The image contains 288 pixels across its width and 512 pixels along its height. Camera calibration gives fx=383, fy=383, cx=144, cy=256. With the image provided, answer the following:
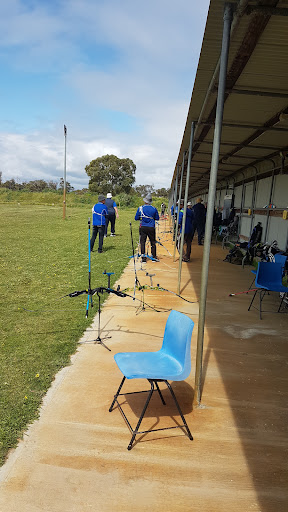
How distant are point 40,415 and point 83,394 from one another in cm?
49

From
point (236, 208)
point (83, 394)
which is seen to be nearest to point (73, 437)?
point (83, 394)

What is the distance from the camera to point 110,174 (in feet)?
220

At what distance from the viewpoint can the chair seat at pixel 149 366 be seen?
2995mm

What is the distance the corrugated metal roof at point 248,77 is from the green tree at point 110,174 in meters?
60.2

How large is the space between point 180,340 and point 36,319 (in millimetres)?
3095

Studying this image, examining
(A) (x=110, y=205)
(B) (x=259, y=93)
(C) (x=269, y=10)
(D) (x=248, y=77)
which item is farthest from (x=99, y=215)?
(C) (x=269, y=10)

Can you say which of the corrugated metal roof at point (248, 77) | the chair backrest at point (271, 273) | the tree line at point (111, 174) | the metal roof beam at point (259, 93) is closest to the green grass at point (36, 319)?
the chair backrest at point (271, 273)

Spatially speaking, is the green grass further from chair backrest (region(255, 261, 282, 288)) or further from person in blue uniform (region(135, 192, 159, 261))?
chair backrest (region(255, 261, 282, 288))

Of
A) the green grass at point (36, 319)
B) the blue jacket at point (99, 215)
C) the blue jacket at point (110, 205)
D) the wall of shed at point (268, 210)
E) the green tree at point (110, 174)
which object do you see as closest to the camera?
the green grass at point (36, 319)

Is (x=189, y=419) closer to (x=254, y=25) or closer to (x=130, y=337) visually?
(x=130, y=337)

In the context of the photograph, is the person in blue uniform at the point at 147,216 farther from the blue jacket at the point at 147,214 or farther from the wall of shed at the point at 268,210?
the wall of shed at the point at 268,210

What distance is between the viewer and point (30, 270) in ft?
31.6

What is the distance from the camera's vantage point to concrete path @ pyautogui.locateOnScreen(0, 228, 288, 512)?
2469 millimetres

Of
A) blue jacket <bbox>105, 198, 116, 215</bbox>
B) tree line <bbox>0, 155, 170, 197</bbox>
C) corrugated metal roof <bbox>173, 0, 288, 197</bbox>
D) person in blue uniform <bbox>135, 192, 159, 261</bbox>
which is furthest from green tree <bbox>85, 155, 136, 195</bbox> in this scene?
corrugated metal roof <bbox>173, 0, 288, 197</bbox>
